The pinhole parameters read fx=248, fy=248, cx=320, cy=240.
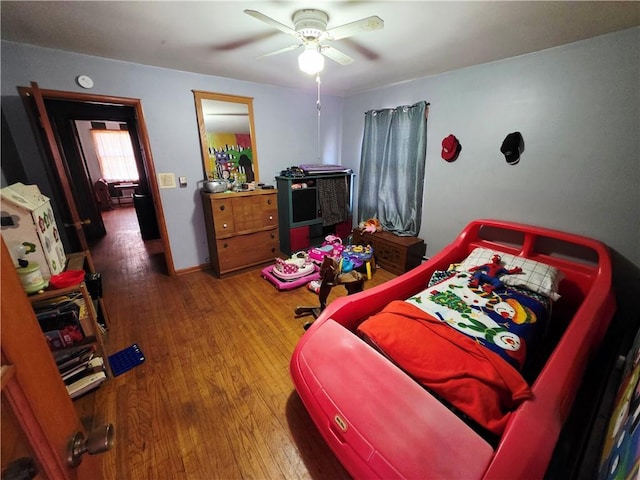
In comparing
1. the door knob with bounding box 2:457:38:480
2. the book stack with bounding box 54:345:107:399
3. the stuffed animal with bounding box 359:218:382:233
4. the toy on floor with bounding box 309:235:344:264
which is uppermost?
the door knob with bounding box 2:457:38:480

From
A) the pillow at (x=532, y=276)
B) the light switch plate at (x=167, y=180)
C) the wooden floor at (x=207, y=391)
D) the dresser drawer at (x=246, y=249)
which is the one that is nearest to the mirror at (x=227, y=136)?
the light switch plate at (x=167, y=180)

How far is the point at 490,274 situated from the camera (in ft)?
6.23

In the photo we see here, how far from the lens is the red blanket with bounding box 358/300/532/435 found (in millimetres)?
1032

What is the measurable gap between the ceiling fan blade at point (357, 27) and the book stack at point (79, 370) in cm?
249

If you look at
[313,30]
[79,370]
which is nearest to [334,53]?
[313,30]

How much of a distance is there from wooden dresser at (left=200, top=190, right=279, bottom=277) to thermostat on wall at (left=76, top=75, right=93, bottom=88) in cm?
131

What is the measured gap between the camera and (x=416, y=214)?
10.3 ft

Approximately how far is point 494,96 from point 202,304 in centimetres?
348

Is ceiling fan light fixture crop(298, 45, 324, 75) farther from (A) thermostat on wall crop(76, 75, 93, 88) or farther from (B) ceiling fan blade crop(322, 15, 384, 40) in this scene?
(A) thermostat on wall crop(76, 75, 93, 88)

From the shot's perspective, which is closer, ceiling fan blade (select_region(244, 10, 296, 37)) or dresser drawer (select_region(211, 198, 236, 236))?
ceiling fan blade (select_region(244, 10, 296, 37))

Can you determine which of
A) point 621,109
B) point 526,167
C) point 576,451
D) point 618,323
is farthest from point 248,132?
point 618,323

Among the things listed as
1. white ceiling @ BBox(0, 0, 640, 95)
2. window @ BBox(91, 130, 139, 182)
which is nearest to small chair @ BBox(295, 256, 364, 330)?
white ceiling @ BBox(0, 0, 640, 95)

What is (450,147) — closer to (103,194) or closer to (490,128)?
(490,128)

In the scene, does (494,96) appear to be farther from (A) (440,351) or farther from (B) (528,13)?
(A) (440,351)
